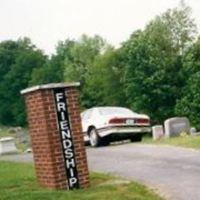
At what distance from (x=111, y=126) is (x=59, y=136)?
12.6 meters

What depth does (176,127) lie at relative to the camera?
27609 mm

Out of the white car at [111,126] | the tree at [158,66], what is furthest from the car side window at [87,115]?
the tree at [158,66]

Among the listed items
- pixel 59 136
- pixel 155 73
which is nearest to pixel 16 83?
pixel 155 73

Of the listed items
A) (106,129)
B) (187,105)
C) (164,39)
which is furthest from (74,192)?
(164,39)

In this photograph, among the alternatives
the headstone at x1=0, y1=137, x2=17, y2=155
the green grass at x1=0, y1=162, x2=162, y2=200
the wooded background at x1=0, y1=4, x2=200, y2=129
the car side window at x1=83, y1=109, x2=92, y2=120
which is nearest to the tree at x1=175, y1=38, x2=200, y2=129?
the wooded background at x1=0, y1=4, x2=200, y2=129

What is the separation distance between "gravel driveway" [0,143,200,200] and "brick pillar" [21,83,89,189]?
144cm

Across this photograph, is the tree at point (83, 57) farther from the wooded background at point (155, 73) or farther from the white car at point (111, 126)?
the white car at point (111, 126)

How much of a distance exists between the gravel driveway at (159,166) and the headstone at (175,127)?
5.20 metres

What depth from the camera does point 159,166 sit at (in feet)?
52.3

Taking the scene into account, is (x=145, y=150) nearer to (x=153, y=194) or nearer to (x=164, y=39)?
(x=153, y=194)

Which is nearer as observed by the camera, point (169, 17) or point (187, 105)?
point (187, 105)

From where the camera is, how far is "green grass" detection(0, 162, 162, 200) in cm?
1188

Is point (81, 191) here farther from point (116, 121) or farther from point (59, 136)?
point (116, 121)

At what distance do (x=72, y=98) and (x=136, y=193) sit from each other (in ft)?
6.99
